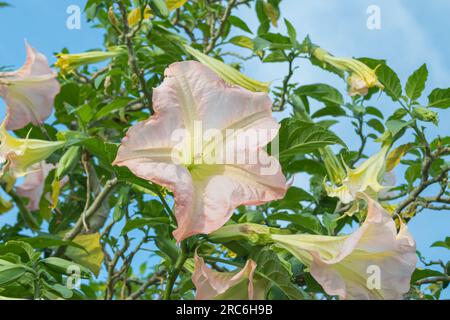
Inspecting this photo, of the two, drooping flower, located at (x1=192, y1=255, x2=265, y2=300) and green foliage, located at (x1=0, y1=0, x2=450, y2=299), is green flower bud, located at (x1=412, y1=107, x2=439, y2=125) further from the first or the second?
drooping flower, located at (x1=192, y1=255, x2=265, y2=300)

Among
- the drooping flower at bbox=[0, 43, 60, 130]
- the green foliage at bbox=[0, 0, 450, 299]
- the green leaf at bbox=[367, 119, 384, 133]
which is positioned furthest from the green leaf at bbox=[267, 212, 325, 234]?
the drooping flower at bbox=[0, 43, 60, 130]

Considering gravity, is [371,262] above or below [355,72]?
below

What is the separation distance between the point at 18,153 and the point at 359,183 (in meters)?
0.87

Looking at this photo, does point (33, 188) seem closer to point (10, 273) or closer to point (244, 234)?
point (10, 273)

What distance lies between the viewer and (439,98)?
1.90 m

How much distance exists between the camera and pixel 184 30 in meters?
3.01

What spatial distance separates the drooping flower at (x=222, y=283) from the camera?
3.31ft

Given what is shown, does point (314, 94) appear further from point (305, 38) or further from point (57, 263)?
point (57, 263)

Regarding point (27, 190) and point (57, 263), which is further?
point (27, 190)

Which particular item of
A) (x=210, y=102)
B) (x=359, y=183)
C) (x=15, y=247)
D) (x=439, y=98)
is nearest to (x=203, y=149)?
(x=210, y=102)

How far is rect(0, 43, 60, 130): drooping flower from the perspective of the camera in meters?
2.29

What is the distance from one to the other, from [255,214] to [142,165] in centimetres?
62

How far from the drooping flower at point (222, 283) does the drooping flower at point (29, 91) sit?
144cm
